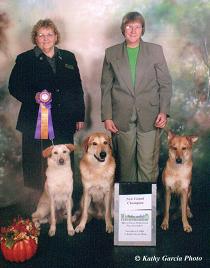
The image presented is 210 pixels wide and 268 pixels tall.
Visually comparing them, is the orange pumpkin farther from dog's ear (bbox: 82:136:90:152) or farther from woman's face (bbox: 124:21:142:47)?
woman's face (bbox: 124:21:142:47)

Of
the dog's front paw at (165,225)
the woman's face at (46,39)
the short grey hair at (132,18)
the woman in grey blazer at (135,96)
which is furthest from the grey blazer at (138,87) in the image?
the dog's front paw at (165,225)

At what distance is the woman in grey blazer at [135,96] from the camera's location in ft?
9.33

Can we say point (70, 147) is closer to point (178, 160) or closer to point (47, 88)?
point (47, 88)

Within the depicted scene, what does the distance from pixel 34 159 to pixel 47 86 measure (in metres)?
0.55

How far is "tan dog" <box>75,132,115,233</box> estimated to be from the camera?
9.59 feet

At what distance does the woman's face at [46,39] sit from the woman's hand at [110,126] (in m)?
0.66

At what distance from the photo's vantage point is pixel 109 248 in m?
2.89

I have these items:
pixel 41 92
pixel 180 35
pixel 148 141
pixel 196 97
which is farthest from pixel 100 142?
pixel 180 35

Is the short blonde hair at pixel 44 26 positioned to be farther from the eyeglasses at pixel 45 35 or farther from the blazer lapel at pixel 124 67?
the blazer lapel at pixel 124 67

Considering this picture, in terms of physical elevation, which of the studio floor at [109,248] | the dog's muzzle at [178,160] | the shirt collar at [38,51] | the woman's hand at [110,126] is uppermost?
the shirt collar at [38,51]

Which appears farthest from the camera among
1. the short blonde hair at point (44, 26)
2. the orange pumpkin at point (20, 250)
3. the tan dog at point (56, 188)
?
the tan dog at point (56, 188)

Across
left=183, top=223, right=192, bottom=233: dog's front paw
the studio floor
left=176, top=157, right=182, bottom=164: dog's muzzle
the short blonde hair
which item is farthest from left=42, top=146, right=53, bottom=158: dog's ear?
left=183, top=223, right=192, bottom=233: dog's front paw

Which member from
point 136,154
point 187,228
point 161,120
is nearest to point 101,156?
point 136,154

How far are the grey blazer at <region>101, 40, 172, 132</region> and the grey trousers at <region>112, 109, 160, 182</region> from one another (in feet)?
0.16
